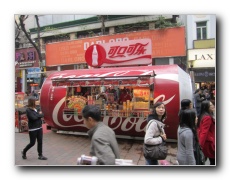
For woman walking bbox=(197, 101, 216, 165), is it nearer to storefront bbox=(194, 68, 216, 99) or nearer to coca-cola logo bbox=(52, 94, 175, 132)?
storefront bbox=(194, 68, 216, 99)

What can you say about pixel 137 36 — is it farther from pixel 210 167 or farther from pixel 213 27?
pixel 210 167

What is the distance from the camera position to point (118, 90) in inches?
180

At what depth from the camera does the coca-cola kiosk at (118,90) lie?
403 cm

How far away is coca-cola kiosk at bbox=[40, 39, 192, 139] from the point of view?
403 centimetres

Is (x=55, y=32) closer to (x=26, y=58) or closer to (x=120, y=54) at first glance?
(x=26, y=58)

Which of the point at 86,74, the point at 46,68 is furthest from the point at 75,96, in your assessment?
the point at 46,68

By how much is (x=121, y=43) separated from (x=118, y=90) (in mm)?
898

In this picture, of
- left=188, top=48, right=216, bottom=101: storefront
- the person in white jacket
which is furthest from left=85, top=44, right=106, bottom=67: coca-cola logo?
the person in white jacket

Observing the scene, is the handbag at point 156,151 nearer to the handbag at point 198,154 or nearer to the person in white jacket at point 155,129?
the person in white jacket at point 155,129

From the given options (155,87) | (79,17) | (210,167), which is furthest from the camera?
(155,87)

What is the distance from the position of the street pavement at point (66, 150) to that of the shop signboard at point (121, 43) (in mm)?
1233

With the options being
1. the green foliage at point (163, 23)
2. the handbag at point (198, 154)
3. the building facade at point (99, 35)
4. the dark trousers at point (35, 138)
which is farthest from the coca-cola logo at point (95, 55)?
the handbag at point (198, 154)

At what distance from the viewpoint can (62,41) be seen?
390cm
